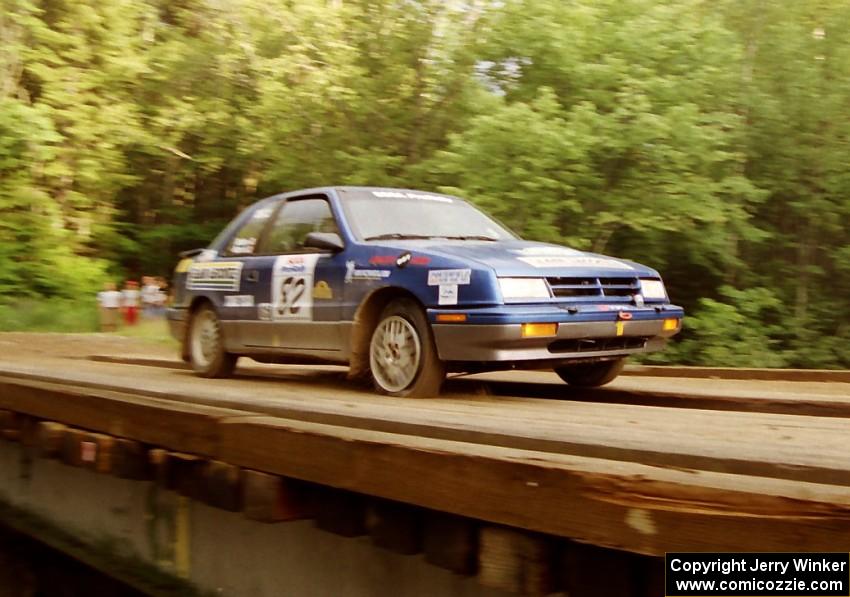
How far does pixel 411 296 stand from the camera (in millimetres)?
5574

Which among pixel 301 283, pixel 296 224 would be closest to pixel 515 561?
pixel 301 283

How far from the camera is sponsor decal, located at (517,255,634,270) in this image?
5.42m

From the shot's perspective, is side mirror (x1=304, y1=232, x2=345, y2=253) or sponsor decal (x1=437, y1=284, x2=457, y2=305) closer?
sponsor decal (x1=437, y1=284, x2=457, y2=305)

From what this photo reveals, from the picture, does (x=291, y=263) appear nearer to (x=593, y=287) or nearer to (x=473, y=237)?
(x=473, y=237)

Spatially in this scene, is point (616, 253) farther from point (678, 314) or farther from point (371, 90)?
point (678, 314)

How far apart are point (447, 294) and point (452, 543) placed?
2.35 metres

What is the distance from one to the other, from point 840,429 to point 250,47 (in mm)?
19092

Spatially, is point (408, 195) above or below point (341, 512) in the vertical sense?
above

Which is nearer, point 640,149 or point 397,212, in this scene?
point 397,212

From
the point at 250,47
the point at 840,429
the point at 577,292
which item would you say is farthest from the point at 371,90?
the point at 840,429

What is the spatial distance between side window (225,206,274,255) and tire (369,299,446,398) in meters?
1.77

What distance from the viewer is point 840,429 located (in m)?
3.84

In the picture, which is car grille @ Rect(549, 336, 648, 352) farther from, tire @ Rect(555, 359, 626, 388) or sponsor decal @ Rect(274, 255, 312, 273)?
sponsor decal @ Rect(274, 255, 312, 273)

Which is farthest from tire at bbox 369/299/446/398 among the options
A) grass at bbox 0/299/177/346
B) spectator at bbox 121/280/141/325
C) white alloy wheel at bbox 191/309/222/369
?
spectator at bbox 121/280/141/325
